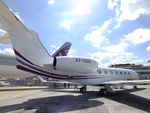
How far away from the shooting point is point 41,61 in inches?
696

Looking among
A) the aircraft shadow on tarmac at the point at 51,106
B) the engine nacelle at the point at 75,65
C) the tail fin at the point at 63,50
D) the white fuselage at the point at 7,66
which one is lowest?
the aircraft shadow on tarmac at the point at 51,106

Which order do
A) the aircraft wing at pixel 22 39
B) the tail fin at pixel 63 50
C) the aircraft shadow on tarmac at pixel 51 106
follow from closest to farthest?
the aircraft shadow on tarmac at pixel 51 106 → the aircraft wing at pixel 22 39 → the tail fin at pixel 63 50

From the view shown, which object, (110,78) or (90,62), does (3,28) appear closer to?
(90,62)

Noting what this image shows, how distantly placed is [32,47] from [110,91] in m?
9.63

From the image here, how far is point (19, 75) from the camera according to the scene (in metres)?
Result: 36.6

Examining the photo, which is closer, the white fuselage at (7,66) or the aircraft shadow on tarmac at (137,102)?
the aircraft shadow on tarmac at (137,102)

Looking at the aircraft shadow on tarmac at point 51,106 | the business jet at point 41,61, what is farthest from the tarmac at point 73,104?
the business jet at point 41,61

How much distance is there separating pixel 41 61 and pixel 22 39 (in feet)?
8.51

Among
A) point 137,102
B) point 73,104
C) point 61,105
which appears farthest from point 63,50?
point 61,105

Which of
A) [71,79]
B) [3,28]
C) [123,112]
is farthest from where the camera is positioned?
[71,79]

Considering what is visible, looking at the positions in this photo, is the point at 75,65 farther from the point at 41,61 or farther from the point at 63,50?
the point at 63,50

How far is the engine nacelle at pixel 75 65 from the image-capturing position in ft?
61.3

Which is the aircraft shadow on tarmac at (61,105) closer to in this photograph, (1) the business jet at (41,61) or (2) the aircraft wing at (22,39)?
(1) the business jet at (41,61)

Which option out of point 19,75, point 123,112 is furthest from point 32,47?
point 19,75
